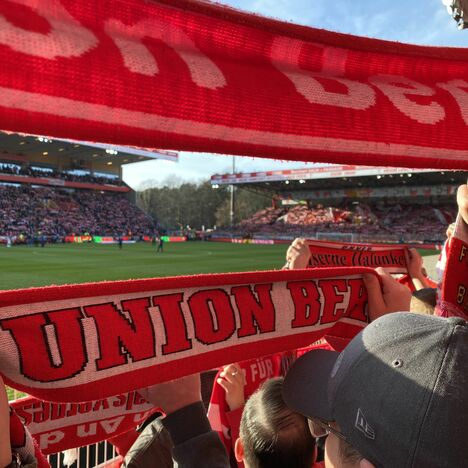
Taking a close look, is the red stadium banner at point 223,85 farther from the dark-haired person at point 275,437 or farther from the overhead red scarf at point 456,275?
the dark-haired person at point 275,437

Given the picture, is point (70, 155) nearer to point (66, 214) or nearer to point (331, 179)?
Answer: point (66, 214)

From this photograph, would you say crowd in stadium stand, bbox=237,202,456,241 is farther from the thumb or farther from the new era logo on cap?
the new era logo on cap

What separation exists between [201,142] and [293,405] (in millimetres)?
752

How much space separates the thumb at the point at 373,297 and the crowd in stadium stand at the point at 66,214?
123ft

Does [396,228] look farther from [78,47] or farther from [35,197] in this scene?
[78,47]

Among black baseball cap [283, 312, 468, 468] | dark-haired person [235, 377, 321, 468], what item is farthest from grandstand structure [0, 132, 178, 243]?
black baseball cap [283, 312, 468, 468]

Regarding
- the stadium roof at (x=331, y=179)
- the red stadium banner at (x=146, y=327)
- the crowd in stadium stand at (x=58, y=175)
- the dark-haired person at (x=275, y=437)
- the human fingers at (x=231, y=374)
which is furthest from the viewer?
the crowd in stadium stand at (x=58, y=175)

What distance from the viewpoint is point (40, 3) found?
74 centimetres

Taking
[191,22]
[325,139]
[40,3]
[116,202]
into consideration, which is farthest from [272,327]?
[116,202]

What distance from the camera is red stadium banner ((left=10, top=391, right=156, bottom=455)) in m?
1.30

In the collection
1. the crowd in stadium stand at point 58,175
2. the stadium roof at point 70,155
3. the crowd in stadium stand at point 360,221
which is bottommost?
the crowd in stadium stand at point 360,221

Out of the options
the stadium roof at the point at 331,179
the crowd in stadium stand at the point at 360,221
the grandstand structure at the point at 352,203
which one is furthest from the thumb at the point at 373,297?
the crowd in stadium stand at the point at 360,221

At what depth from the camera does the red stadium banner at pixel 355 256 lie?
236cm

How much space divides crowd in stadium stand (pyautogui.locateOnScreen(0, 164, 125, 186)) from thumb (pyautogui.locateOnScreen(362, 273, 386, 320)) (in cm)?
4732
